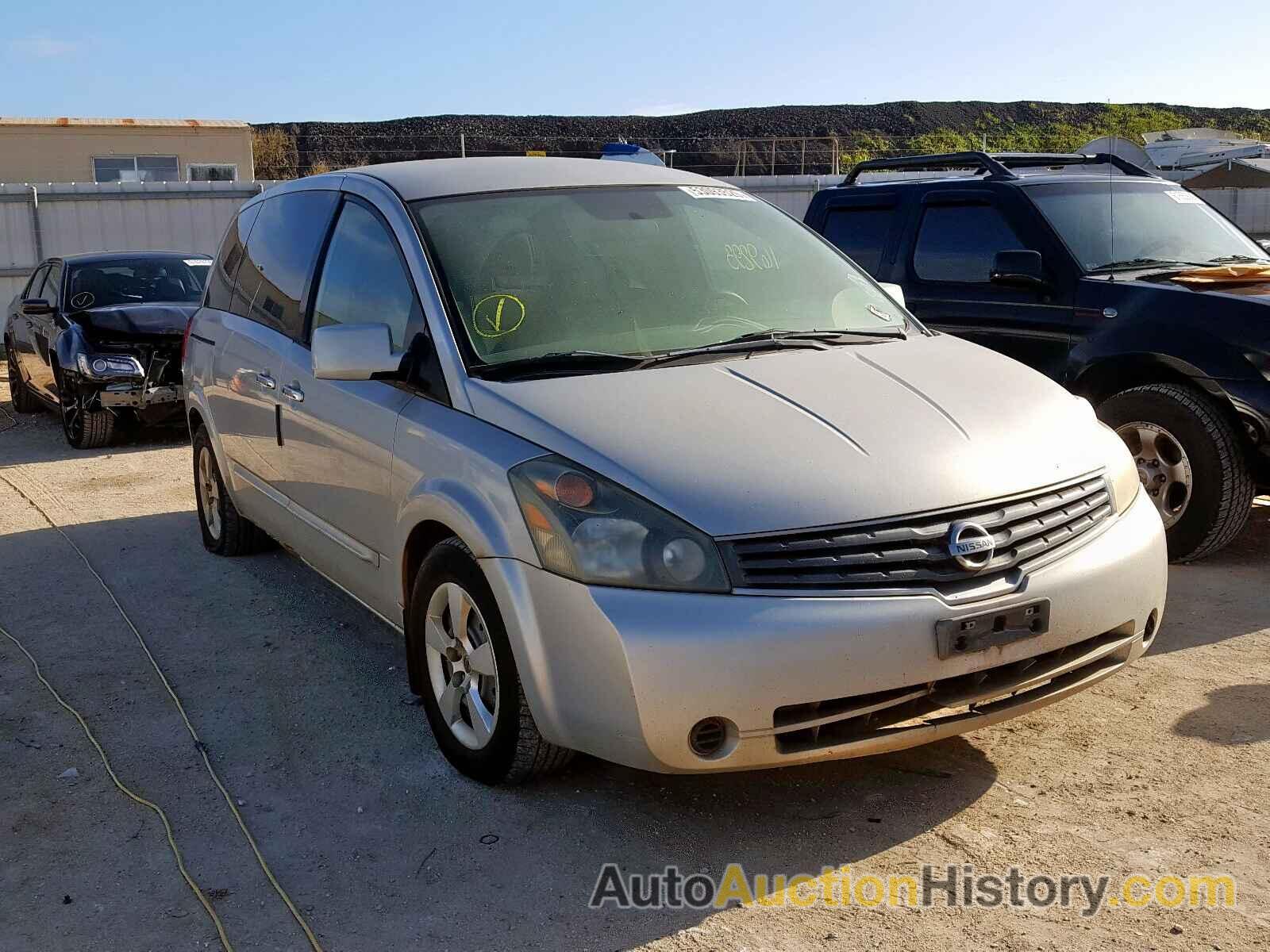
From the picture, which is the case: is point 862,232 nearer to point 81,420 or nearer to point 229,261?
point 229,261

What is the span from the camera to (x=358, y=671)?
4.84 m

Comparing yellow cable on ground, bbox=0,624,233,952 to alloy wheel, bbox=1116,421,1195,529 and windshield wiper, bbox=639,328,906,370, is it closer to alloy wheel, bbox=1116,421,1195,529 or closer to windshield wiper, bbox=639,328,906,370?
windshield wiper, bbox=639,328,906,370

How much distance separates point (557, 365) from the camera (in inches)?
153

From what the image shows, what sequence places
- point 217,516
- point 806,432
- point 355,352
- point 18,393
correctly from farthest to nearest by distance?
1. point 18,393
2. point 217,516
3. point 355,352
4. point 806,432

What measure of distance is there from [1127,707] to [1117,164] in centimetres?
454

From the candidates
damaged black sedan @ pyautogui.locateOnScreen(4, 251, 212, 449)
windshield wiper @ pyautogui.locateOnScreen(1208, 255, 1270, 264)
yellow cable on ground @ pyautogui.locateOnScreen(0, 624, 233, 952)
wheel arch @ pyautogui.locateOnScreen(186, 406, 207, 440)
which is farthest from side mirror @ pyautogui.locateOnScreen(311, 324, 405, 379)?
damaged black sedan @ pyautogui.locateOnScreen(4, 251, 212, 449)

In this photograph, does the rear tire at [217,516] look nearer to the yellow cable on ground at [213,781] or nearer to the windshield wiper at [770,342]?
the yellow cable on ground at [213,781]

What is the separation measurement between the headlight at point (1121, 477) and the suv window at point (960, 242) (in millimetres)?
3057

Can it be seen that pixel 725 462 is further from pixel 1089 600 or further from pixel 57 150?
pixel 57 150

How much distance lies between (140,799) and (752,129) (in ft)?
209

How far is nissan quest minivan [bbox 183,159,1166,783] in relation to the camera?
315 centimetres

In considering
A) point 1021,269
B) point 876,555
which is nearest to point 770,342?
point 876,555

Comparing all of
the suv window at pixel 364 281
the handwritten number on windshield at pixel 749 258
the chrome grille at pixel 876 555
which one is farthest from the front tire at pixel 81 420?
the chrome grille at pixel 876 555

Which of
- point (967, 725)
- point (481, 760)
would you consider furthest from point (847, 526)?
point (481, 760)
